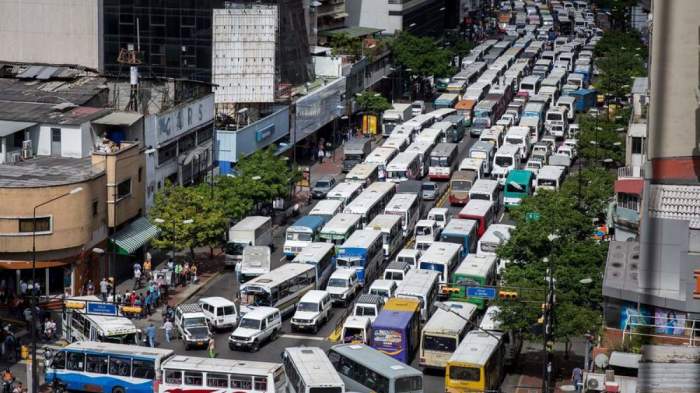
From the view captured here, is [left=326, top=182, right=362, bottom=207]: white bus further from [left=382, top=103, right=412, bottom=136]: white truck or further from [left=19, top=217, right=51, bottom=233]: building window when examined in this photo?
[left=382, top=103, right=412, bottom=136]: white truck

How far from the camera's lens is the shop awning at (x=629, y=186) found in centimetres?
6944

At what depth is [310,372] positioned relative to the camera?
52469 mm

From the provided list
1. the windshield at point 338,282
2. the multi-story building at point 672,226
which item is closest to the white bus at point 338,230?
the windshield at point 338,282

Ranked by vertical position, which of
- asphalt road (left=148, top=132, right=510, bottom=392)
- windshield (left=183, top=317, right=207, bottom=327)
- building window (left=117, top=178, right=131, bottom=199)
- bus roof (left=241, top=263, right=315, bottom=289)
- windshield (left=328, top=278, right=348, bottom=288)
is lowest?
asphalt road (left=148, top=132, right=510, bottom=392)

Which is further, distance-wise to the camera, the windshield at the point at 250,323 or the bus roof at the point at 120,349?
the windshield at the point at 250,323

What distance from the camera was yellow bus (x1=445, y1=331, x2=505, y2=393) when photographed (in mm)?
55469

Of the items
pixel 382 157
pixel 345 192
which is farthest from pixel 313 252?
pixel 382 157

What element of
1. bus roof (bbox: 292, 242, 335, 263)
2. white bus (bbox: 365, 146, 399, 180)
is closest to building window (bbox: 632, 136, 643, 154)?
white bus (bbox: 365, 146, 399, 180)

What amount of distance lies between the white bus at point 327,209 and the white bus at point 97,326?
67.0 feet

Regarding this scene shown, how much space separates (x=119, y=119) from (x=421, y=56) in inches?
2271

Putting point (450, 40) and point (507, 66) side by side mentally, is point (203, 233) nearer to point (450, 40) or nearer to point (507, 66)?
point (507, 66)

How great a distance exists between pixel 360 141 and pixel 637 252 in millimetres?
45156

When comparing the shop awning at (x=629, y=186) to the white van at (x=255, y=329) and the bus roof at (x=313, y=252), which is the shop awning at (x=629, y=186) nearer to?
the bus roof at (x=313, y=252)

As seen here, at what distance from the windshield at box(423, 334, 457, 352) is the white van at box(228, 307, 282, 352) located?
7357mm
